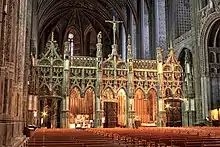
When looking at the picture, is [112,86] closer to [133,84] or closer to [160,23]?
[133,84]

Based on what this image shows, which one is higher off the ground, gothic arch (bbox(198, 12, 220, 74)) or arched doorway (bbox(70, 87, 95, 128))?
gothic arch (bbox(198, 12, 220, 74))

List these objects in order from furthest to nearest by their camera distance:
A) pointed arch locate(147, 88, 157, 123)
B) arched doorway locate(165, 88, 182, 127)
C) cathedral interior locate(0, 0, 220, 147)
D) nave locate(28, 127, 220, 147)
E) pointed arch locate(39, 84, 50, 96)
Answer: pointed arch locate(147, 88, 157, 123), arched doorway locate(165, 88, 182, 127), cathedral interior locate(0, 0, 220, 147), pointed arch locate(39, 84, 50, 96), nave locate(28, 127, 220, 147)

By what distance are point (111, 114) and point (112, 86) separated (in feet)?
10.4

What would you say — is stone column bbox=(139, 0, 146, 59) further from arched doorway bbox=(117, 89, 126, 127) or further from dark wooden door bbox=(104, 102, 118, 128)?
dark wooden door bbox=(104, 102, 118, 128)

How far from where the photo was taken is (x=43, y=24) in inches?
1889

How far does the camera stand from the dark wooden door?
2634 centimetres

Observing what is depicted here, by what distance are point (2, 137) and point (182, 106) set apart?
2078 cm

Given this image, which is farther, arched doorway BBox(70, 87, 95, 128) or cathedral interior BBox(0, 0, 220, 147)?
arched doorway BBox(70, 87, 95, 128)

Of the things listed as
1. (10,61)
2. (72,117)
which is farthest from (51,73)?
(10,61)

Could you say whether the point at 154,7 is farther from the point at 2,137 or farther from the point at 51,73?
the point at 2,137

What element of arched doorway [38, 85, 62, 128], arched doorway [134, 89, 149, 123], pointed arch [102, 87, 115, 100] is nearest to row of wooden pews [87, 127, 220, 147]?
arched doorway [38, 85, 62, 128]

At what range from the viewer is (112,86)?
81.5 ft

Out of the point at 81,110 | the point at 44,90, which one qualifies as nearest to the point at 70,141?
the point at 44,90

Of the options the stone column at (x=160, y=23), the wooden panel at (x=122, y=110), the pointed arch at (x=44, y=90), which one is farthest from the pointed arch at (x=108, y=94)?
the stone column at (x=160, y=23)
